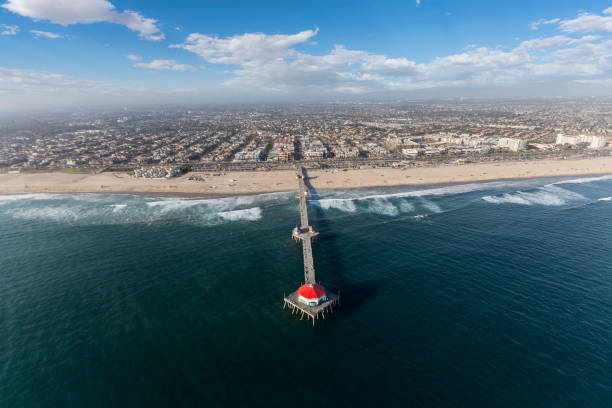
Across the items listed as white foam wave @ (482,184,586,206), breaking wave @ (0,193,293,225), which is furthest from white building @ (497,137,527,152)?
breaking wave @ (0,193,293,225)

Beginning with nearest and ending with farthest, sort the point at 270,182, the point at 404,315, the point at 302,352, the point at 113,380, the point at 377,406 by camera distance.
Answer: the point at 377,406 < the point at 113,380 < the point at 302,352 < the point at 404,315 < the point at 270,182

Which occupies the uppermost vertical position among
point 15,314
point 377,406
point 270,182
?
point 270,182

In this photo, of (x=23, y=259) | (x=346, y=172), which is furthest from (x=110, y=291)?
(x=346, y=172)

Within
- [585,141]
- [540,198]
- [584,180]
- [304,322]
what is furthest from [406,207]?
[585,141]

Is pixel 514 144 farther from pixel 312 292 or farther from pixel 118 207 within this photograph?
pixel 118 207

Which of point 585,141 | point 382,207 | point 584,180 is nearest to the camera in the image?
point 382,207

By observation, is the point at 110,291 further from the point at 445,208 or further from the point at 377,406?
the point at 445,208
